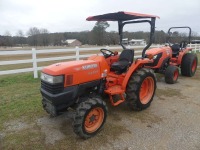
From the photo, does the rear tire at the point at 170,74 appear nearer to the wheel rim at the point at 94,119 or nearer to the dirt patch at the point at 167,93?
the dirt patch at the point at 167,93

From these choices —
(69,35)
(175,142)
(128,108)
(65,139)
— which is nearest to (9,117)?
(65,139)

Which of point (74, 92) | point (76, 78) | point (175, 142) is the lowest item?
point (175, 142)

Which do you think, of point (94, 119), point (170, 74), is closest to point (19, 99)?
point (94, 119)

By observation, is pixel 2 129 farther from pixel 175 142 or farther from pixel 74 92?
pixel 175 142

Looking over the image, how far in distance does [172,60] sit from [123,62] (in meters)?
4.07

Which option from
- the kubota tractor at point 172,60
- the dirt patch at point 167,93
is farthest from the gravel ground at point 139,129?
the kubota tractor at point 172,60

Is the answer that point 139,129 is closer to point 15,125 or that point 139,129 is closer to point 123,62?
point 123,62

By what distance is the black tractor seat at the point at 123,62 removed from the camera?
14.4ft

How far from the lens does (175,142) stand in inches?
128

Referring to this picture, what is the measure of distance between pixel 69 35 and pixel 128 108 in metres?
97.2

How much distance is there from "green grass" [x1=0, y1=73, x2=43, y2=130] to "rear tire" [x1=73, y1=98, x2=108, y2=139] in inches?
52.3

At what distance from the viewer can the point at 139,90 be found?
4.23 metres

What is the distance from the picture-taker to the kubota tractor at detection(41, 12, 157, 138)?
10.7ft

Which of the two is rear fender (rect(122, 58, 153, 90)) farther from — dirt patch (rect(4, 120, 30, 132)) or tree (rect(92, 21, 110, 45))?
dirt patch (rect(4, 120, 30, 132))
